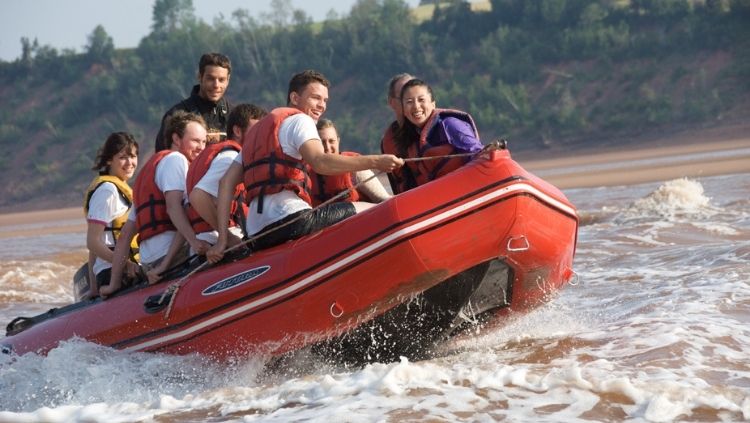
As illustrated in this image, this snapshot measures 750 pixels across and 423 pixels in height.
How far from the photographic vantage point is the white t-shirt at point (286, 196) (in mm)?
5348

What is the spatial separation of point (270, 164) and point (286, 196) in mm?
181

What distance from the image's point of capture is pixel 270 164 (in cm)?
544

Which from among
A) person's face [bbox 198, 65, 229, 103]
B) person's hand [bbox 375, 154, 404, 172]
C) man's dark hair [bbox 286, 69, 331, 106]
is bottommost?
person's hand [bbox 375, 154, 404, 172]

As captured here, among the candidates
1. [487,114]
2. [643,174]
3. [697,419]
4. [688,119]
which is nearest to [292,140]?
[697,419]

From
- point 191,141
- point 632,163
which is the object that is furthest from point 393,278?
point 632,163

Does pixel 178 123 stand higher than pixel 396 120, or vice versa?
pixel 178 123

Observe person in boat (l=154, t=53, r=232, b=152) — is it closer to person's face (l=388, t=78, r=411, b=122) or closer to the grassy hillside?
person's face (l=388, t=78, r=411, b=122)

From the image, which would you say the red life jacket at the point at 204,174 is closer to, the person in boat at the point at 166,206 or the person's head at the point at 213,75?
the person in boat at the point at 166,206

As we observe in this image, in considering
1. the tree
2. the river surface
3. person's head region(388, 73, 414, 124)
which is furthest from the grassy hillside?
person's head region(388, 73, 414, 124)

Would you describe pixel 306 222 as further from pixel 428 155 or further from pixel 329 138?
pixel 428 155

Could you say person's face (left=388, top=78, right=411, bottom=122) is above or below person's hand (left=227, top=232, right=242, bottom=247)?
above

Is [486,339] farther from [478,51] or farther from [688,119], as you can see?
[478,51]

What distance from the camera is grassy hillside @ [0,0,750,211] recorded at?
2927cm

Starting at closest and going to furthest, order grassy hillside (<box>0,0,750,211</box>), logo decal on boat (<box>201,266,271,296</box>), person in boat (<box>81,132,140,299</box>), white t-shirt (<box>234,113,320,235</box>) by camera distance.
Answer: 1. white t-shirt (<box>234,113,320,235</box>)
2. logo decal on boat (<box>201,266,271,296</box>)
3. person in boat (<box>81,132,140,299</box>)
4. grassy hillside (<box>0,0,750,211</box>)
